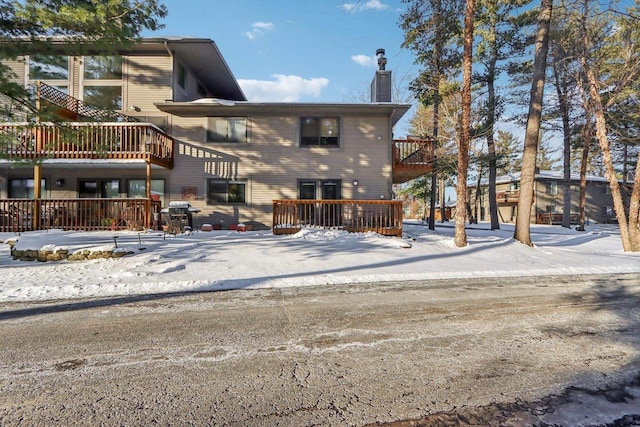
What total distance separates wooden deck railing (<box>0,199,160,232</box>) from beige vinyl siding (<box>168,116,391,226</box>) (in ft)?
9.54

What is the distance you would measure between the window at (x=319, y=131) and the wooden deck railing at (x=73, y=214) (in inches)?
255

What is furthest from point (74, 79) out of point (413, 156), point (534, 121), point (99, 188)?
point (534, 121)

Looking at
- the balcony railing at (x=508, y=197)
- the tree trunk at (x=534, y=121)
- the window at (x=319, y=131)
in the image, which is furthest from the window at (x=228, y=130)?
the balcony railing at (x=508, y=197)

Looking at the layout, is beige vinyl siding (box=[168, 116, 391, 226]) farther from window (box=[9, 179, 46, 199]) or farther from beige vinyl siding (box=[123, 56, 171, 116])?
window (box=[9, 179, 46, 199])

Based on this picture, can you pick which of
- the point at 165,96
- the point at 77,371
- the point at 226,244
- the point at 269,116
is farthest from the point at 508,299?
the point at 165,96

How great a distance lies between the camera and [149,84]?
43.9 ft

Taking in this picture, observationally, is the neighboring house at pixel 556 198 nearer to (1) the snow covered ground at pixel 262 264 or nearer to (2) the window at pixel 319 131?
(2) the window at pixel 319 131

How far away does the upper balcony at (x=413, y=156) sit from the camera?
13538mm

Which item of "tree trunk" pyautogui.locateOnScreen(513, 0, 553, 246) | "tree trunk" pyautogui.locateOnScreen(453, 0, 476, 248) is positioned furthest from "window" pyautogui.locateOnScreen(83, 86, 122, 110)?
"tree trunk" pyautogui.locateOnScreen(513, 0, 553, 246)

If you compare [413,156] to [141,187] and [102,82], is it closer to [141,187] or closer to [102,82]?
[141,187]

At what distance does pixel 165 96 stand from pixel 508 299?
46.0 ft

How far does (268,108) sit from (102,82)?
7261 mm

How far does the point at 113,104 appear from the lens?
13.6 meters

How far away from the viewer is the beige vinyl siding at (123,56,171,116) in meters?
13.4
